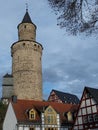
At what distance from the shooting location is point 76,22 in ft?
45.4

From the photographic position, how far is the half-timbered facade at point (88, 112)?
1581 inches

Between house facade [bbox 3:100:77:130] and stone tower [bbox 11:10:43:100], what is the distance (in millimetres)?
21864

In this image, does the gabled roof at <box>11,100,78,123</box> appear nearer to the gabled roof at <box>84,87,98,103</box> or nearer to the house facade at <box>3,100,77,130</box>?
the house facade at <box>3,100,77,130</box>

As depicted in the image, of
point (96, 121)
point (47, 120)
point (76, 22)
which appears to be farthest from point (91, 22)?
point (47, 120)

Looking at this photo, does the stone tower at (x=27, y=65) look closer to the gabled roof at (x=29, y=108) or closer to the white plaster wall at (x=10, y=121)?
the gabled roof at (x=29, y=108)

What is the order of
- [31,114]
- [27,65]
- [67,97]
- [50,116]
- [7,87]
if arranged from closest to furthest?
[31,114]
[50,116]
[27,65]
[7,87]
[67,97]

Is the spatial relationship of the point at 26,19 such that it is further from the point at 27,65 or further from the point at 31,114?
the point at 31,114

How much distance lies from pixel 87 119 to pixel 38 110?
7.47 meters

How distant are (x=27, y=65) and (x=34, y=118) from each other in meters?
28.0

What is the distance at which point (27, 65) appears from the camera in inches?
2798

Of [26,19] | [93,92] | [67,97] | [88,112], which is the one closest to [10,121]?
[88,112]

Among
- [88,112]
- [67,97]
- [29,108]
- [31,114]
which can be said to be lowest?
[88,112]

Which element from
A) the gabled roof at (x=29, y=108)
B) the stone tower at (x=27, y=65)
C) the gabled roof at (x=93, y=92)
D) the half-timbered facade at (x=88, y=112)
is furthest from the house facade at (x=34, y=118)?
the stone tower at (x=27, y=65)

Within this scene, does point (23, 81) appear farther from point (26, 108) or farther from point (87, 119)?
point (87, 119)
